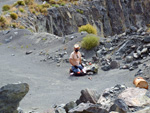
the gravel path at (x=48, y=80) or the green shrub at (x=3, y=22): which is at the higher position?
the green shrub at (x=3, y=22)

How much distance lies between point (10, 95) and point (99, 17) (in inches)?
1176

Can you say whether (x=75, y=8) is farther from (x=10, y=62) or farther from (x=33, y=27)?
(x=10, y=62)

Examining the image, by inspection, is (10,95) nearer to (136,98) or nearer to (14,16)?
(136,98)

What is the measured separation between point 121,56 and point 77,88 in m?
4.06

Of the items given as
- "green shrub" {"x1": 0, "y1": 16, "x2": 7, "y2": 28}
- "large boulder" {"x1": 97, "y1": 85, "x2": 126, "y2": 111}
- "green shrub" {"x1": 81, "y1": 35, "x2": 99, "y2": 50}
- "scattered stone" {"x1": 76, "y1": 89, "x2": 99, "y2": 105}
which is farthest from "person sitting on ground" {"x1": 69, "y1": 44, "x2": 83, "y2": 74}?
"green shrub" {"x1": 0, "y1": 16, "x2": 7, "y2": 28}

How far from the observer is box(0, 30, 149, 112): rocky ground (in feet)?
23.7

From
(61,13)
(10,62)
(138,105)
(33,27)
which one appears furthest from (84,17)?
(138,105)

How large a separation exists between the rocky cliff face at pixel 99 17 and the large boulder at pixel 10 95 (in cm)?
2012

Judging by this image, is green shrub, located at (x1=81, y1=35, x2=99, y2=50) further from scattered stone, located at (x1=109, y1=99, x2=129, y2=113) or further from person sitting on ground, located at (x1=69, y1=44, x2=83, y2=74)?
scattered stone, located at (x1=109, y1=99, x2=129, y2=113)

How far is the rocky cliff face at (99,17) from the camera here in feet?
87.9

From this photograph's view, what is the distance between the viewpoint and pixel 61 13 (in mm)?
27719

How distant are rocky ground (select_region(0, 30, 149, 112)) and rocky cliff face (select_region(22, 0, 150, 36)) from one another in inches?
337

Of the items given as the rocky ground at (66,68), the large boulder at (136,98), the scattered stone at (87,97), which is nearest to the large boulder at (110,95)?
the rocky ground at (66,68)

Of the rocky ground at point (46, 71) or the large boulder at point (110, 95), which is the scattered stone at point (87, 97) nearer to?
the large boulder at point (110, 95)
